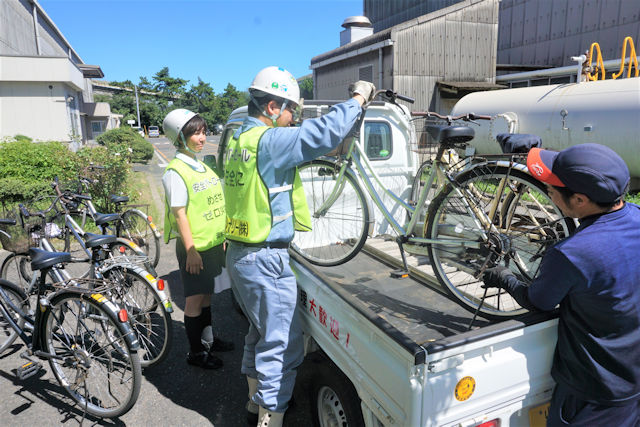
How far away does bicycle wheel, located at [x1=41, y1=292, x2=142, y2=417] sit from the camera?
2.87m

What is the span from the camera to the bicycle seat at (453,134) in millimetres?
2617

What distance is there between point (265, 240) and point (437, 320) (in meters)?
1.23

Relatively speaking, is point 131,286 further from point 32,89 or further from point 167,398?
point 32,89

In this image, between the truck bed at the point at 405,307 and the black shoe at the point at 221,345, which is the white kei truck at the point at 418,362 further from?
the black shoe at the point at 221,345

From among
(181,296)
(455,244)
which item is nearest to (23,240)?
(181,296)

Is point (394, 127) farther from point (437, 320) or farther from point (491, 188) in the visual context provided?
point (437, 320)

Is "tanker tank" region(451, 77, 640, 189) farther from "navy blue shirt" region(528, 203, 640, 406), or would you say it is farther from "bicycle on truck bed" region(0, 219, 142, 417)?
"bicycle on truck bed" region(0, 219, 142, 417)

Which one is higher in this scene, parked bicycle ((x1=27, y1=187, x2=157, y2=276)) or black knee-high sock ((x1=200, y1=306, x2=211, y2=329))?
parked bicycle ((x1=27, y1=187, x2=157, y2=276))

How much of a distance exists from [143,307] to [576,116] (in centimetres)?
999

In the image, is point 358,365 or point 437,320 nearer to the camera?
point 358,365

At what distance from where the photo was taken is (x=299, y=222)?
2.62 metres

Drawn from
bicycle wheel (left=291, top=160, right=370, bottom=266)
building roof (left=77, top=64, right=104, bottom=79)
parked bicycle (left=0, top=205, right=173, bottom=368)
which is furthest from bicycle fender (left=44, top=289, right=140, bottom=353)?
building roof (left=77, top=64, right=104, bottom=79)

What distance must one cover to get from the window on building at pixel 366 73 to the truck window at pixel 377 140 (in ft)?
Result: 44.3

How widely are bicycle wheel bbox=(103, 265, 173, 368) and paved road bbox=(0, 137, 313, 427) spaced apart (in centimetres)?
19
